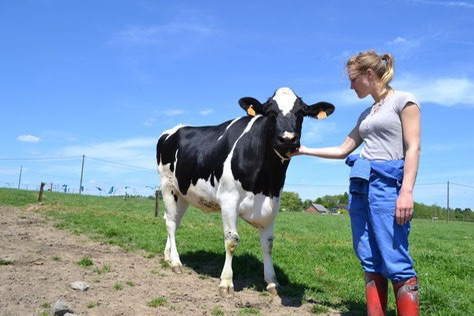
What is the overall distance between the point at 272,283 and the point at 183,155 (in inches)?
117

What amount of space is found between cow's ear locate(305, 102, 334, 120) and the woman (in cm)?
214

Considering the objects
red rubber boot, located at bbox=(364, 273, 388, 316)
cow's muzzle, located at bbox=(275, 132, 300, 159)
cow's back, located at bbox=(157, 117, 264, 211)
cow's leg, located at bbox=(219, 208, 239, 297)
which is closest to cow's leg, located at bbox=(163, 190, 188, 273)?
cow's back, located at bbox=(157, 117, 264, 211)

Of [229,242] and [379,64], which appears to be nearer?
[379,64]

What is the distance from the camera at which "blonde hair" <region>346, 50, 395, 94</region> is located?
4027 millimetres

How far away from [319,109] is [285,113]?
0.73 m

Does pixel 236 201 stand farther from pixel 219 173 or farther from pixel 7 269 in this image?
pixel 7 269

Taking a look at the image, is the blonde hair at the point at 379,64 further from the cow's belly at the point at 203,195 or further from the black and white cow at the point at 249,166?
the cow's belly at the point at 203,195

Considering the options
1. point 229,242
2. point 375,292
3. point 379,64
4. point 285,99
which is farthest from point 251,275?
point 379,64

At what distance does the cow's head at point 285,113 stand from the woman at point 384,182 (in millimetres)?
1357

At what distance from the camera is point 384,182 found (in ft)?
12.9

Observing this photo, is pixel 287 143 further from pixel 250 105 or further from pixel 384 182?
pixel 384 182

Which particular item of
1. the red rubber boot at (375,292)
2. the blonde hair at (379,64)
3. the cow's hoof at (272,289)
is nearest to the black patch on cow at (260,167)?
the cow's hoof at (272,289)

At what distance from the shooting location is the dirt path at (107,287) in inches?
211

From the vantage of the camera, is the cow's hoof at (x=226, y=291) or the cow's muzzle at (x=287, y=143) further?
the cow's hoof at (x=226, y=291)
